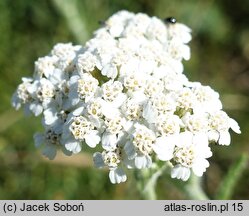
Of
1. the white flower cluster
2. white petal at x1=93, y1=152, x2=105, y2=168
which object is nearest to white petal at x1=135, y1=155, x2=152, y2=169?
the white flower cluster

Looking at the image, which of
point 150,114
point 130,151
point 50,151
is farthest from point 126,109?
point 50,151

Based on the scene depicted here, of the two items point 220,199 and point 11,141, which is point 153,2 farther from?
point 220,199

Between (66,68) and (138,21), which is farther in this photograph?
(138,21)

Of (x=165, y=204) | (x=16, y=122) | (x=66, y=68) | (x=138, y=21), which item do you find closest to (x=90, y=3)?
(x=16, y=122)

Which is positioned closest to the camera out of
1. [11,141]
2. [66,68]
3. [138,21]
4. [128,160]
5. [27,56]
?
[128,160]

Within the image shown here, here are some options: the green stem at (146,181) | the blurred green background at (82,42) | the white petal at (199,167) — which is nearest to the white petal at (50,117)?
the green stem at (146,181)

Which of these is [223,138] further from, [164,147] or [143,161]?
[143,161]
